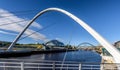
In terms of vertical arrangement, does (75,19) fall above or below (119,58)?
above

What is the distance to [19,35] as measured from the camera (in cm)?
4488

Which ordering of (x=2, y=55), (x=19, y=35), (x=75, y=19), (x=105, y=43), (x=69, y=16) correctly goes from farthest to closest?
(x=19, y=35)
(x=2, y=55)
(x=69, y=16)
(x=75, y=19)
(x=105, y=43)

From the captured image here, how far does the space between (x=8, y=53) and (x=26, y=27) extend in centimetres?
615

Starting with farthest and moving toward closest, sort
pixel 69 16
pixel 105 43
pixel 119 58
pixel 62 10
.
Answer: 1. pixel 62 10
2. pixel 69 16
3. pixel 105 43
4. pixel 119 58

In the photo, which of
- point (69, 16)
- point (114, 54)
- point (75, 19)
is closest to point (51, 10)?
point (69, 16)

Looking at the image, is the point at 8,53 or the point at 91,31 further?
the point at 8,53

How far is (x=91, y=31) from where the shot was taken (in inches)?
858

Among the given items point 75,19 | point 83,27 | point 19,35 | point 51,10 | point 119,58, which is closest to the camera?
point 119,58

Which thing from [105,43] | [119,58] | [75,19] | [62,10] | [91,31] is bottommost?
[119,58]

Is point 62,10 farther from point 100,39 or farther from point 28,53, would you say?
point 28,53

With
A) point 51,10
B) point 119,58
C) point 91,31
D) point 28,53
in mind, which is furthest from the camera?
point 28,53

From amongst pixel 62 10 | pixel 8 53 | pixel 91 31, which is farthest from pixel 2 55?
pixel 91 31

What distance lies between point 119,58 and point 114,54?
64 cm

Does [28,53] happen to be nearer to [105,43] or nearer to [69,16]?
[69,16]
